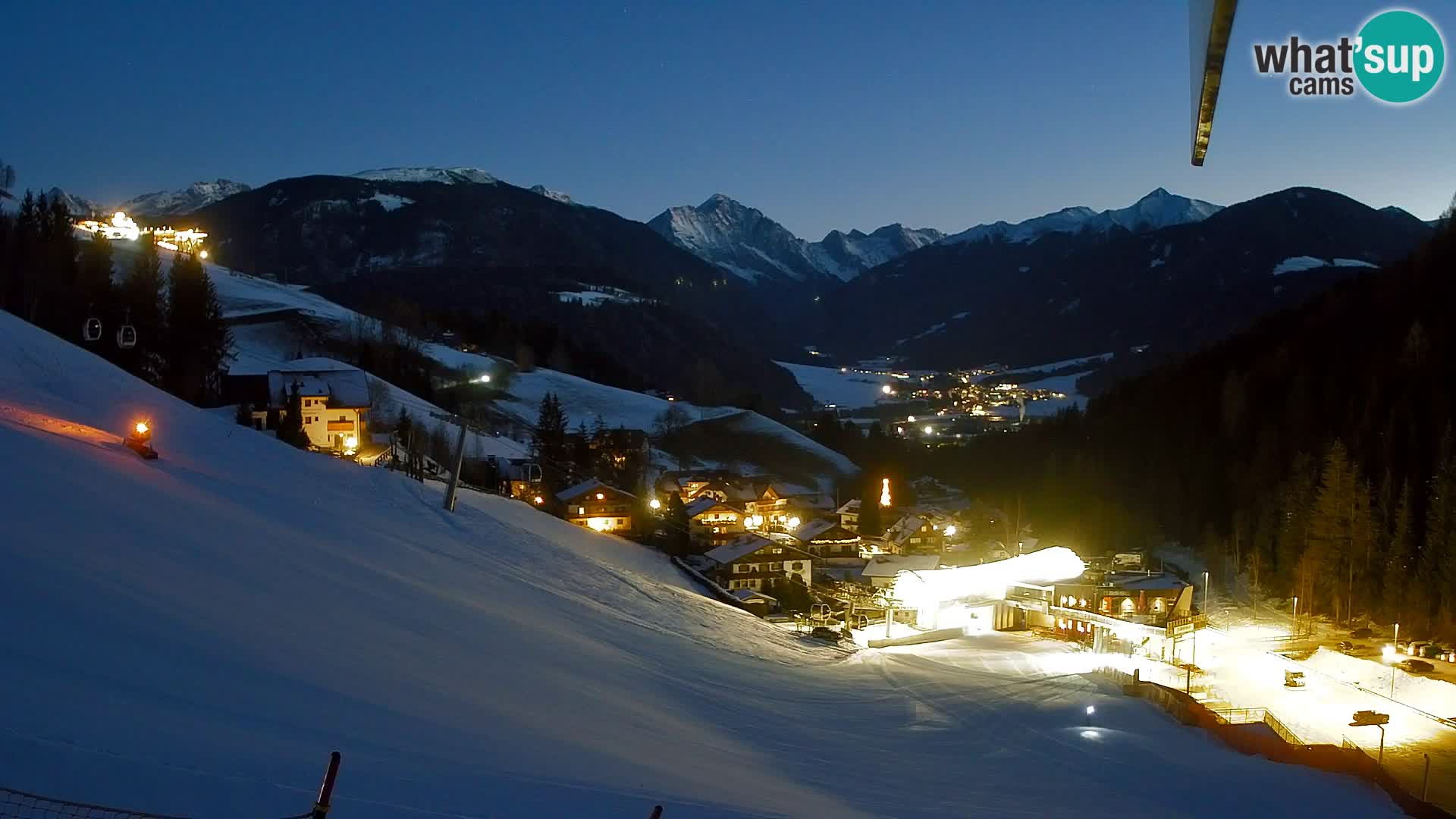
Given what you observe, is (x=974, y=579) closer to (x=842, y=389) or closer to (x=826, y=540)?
(x=826, y=540)

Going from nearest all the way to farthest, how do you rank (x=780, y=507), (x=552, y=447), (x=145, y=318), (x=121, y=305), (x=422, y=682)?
(x=422, y=682)
(x=145, y=318)
(x=121, y=305)
(x=552, y=447)
(x=780, y=507)

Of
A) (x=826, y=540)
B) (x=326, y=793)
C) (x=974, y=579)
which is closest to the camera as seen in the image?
(x=326, y=793)

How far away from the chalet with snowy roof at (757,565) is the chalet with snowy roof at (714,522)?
23.6 ft

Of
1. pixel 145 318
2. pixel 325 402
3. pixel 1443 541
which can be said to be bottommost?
pixel 1443 541

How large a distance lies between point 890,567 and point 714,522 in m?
14.0

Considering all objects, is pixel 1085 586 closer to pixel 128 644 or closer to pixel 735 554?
pixel 735 554

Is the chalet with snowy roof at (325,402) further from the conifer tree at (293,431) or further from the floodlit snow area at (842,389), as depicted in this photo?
the floodlit snow area at (842,389)

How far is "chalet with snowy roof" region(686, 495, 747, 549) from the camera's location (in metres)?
49.4

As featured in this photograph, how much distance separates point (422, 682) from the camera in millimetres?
9594

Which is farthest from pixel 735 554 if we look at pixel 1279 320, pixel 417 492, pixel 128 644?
pixel 1279 320

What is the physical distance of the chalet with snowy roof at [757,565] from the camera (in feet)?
128

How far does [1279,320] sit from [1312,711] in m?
67.7

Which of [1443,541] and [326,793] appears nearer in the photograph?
[326,793]

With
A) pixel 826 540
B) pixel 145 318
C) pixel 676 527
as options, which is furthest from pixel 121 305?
pixel 826 540
